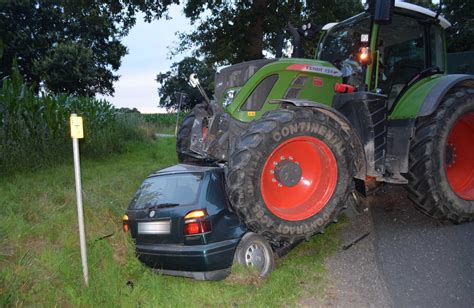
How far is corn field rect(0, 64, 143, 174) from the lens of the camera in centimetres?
991

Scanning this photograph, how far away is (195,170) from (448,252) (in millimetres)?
3134

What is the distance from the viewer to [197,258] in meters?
4.77

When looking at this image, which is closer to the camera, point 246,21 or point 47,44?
point 246,21

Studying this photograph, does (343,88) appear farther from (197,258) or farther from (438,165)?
(197,258)

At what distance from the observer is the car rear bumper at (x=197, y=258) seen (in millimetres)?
4766

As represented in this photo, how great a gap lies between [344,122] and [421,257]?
1798 mm

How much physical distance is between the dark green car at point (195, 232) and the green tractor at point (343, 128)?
0.27 metres

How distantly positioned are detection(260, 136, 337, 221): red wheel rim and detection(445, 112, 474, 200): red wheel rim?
81.5 inches

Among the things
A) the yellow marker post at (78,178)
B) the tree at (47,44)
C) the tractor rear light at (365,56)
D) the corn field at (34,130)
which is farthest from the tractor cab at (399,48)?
the tree at (47,44)

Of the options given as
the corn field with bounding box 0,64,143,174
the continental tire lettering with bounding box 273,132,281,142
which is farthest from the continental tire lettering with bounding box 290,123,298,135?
the corn field with bounding box 0,64,143,174

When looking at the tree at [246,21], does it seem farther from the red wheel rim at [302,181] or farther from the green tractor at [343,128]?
the red wheel rim at [302,181]

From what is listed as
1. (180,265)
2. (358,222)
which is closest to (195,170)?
(180,265)

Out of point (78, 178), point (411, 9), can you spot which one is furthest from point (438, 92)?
point (78, 178)

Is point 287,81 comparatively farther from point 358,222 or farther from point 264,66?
point 358,222
